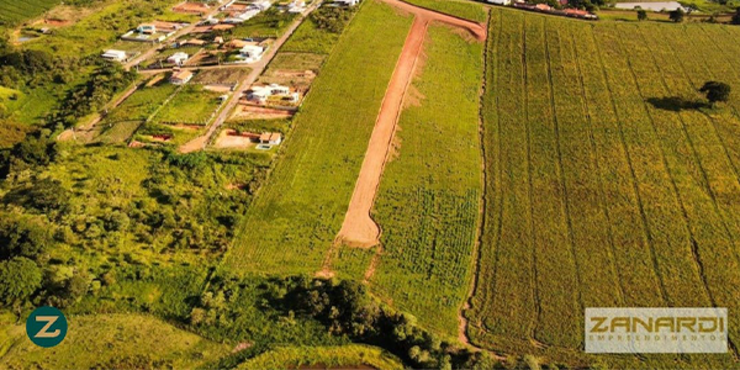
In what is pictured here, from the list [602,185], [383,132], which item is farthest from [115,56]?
[602,185]

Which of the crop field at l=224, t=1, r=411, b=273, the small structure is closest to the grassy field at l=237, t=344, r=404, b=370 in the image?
the crop field at l=224, t=1, r=411, b=273

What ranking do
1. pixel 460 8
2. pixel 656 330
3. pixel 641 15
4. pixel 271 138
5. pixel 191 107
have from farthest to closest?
pixel 641 15, pixel 460 8, pixel 191 107, pixel 271 138, pixel 656 330

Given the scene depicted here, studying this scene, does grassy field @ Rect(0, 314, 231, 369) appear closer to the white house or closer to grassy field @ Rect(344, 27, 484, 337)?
grassy field @ Rect(344, 27, 484, 337)

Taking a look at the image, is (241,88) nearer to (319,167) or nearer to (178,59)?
(178,59)

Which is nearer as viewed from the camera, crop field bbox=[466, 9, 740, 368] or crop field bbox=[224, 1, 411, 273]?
crop field bbox=[466, 9, 740, 368]

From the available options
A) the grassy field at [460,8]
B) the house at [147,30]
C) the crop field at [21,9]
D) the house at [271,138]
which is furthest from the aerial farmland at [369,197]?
the grassy field at [460,8]

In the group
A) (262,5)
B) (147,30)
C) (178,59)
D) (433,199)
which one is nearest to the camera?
(433,199)
